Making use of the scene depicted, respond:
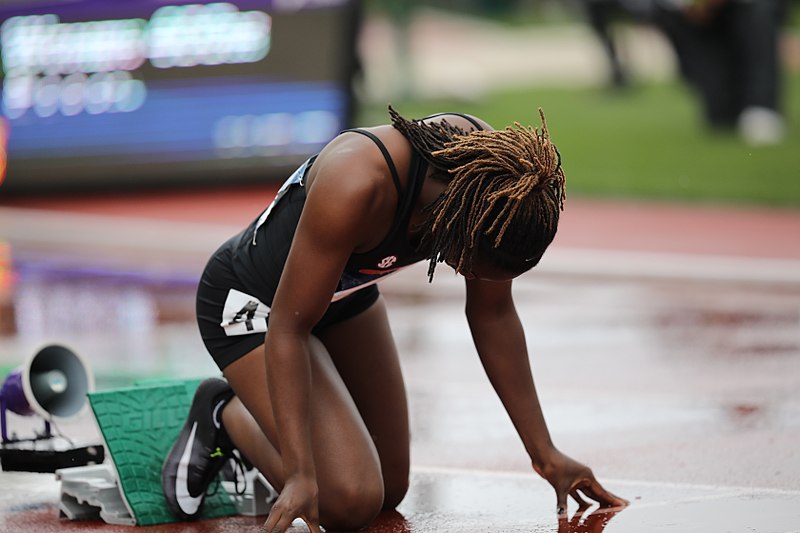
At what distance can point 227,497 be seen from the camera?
17.0 feet

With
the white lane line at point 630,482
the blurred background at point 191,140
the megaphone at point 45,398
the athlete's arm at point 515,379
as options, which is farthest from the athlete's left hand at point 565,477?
the blurred background at point 191,140

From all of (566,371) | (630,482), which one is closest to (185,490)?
(630,482)

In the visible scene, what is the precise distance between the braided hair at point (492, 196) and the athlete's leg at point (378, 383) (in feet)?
2.68

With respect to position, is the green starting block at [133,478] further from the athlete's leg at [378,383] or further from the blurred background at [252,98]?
the blurred background at [252,98]

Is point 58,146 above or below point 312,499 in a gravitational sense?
below

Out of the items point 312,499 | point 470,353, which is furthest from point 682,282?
point 312,499

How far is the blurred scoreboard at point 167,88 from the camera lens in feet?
50.5

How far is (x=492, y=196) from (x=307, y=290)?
64cm

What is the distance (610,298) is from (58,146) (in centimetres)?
765

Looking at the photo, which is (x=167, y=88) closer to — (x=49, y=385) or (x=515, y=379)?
(x=49, y=385)

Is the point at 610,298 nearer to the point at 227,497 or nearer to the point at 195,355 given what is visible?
the point at 195,355

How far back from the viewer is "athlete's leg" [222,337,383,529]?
469 centimetres

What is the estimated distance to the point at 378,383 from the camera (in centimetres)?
530

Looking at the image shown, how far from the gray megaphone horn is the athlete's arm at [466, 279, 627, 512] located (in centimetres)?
153
